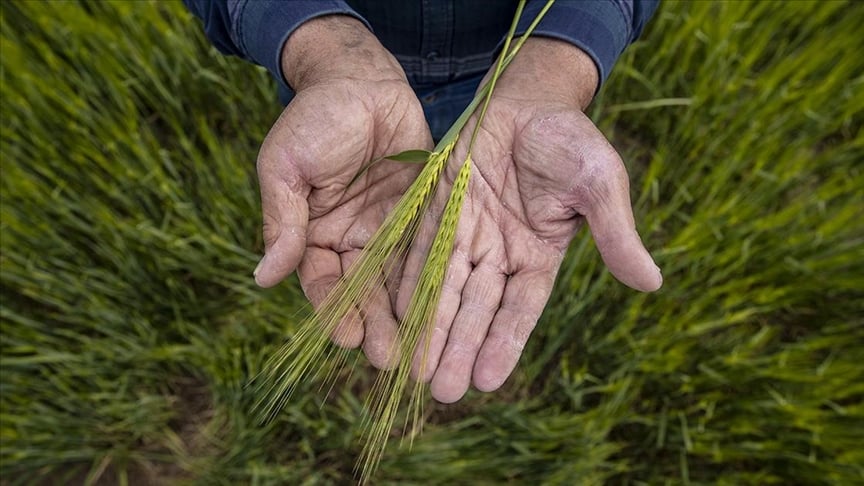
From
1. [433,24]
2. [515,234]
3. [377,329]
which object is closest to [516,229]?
[515,234]

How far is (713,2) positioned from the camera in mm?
1555

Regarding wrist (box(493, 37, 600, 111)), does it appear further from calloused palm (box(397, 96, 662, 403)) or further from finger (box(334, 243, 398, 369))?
finger (box(334, 243, 398, 369))

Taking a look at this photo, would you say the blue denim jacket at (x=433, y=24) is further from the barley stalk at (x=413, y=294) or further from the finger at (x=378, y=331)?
the finger at (x=378, y=331)

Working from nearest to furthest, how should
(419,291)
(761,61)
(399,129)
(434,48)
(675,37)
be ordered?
(419,291) → (399,129) → (434,48) → (675,37) → (761,61)

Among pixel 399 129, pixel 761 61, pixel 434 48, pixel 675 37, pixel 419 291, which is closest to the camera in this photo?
pixel 419 291

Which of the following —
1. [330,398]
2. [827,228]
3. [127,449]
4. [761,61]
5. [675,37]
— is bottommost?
[127,449]

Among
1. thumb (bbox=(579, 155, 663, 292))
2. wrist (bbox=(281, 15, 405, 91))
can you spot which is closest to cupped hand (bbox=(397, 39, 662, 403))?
thumb (bbox=(579, 155, 663, 292))

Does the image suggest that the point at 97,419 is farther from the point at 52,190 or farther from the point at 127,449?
the point at 52,190

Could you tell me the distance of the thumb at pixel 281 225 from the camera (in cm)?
96

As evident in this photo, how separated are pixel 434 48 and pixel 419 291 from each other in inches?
18.9

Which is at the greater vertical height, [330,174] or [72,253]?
[330,174]

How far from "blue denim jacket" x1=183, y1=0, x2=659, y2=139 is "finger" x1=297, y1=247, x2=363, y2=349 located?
331mm

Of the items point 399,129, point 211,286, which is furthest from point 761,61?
point 211,286

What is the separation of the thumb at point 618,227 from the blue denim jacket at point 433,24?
0.29 metres
